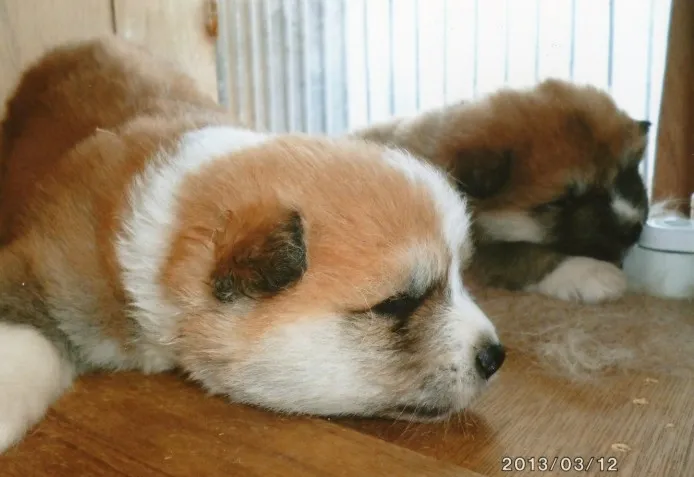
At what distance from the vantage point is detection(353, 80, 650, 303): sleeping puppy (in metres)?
1.91

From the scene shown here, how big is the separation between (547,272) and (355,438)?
3.29 ft

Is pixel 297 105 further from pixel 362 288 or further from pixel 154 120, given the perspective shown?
pixel 362 288

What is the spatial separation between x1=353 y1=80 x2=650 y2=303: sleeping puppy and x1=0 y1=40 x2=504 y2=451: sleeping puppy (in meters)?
0.58

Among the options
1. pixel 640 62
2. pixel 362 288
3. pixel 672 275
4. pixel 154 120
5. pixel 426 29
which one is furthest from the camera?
pixel 426 29

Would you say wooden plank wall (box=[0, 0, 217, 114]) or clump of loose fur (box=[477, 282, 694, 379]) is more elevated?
wooden plank wall (box=[0, 0, 217, 114])

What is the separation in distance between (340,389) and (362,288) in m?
0.18

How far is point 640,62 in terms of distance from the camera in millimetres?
2447

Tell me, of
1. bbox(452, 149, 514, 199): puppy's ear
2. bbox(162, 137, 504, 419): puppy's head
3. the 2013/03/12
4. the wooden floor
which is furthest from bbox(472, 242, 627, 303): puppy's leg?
the 2013/03/12

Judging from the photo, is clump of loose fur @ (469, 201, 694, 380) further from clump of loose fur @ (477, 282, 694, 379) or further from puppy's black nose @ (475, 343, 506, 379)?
puppy's black nose @ (475, 343, 506, 379)

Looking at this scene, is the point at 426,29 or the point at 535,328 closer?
the point at 535,328

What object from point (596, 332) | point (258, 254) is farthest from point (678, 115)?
point (258, 254)

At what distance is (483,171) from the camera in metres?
1.90

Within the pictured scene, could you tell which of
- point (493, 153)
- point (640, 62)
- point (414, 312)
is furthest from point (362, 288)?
point (640, 62)

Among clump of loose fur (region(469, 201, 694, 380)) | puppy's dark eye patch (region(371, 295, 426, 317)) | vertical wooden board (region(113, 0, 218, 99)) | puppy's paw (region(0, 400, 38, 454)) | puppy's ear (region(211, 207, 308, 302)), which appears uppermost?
vertical wooden board (region(113, 0, 218, 99))
